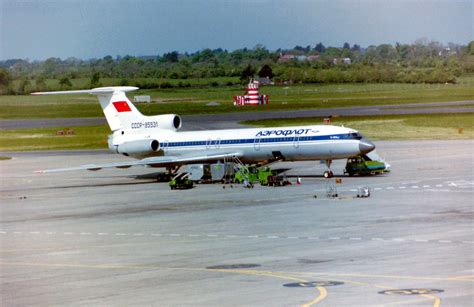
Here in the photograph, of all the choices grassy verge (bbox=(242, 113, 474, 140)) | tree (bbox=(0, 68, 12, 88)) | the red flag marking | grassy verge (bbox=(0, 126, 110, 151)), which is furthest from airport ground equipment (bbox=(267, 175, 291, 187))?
tree (bbox=(0, 68, 12, 88))

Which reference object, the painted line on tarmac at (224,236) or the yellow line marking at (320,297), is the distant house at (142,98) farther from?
the yellow line marking at (320,297)

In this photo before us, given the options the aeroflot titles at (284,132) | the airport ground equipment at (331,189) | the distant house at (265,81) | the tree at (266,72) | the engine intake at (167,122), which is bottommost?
the airport ground equipment at (331,189)

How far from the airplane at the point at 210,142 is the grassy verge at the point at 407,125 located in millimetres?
38126

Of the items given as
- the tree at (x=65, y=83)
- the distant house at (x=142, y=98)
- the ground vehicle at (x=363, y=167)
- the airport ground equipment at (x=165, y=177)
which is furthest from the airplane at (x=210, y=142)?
the tree at (x=65, y=83)

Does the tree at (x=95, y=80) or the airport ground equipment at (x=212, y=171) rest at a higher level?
the tree at (x=95, y=80)

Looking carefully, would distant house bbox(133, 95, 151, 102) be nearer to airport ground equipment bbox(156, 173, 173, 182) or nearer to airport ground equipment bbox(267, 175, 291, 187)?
airport ground equipment bbox(156, 173, 173, 182)

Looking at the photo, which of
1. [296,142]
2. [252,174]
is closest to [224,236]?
[252,174]

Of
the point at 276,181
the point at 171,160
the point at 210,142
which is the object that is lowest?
the point at 276,181

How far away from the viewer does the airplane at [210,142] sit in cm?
6550

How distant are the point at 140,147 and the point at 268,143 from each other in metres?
9.94

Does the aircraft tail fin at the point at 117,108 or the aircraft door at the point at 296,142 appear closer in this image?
the aircraft door at the point at 296,142

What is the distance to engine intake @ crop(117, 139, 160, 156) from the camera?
70.4 meters

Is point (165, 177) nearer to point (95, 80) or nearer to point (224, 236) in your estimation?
point (224, 236)

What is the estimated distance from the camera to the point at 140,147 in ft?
232
